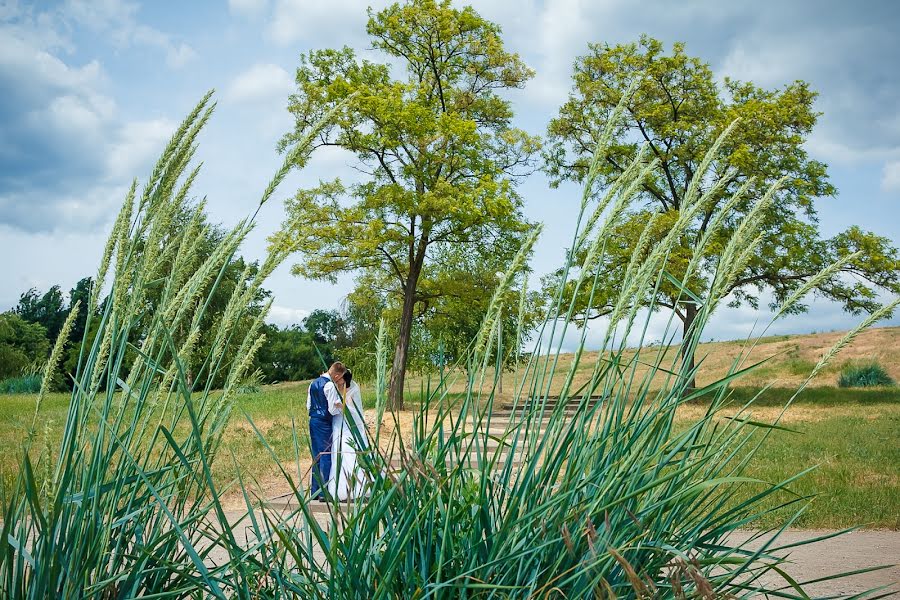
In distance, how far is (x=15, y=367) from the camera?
33656mm

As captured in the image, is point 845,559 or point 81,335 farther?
point 81,335

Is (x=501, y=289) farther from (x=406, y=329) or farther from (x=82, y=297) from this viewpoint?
(x=406, y=329)

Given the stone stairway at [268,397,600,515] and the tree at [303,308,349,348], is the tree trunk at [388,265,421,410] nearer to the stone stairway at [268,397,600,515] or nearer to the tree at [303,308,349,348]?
the stone stairway at [268,397,600,515]

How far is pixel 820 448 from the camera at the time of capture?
487 inches

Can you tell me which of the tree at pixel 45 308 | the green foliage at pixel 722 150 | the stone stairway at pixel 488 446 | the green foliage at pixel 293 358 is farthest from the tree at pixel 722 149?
the tree at pixel 45 308

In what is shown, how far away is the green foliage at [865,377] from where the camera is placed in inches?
931

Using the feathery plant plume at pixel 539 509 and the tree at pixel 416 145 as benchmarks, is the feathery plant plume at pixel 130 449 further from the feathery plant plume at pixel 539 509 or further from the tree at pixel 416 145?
the tree at pixel 416 145

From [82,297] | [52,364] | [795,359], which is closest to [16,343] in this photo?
[82,297]

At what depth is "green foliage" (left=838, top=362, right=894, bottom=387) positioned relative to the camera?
77.6 ft

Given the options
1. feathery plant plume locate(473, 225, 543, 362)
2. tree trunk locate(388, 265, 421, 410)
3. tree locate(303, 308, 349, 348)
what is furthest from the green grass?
tree locate(303, 308, 349, 348)

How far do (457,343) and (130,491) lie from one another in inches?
717

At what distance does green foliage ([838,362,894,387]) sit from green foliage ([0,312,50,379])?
98.2ft

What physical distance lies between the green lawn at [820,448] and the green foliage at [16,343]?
1358cm

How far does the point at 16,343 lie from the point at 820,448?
3690 centimetres
